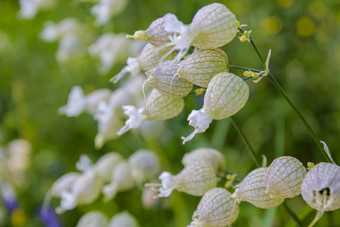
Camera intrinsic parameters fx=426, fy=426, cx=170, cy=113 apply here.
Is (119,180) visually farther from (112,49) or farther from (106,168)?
(112,49)

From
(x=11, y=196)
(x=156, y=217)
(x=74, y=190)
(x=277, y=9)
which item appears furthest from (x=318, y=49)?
(x=11, y=196)

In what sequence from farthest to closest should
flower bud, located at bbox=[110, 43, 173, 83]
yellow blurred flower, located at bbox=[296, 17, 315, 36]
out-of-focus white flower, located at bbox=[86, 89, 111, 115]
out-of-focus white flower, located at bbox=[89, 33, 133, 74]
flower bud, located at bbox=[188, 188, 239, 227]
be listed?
yellow blurred flower, located at bbox=[296, 17, 315, 36]
out-of-focus white flower, located at bbox=[89, 33, 133, 74]
out-of-focus white flower, located at bbox=[86, 89, 111, 115]
flower bud, located at bbox=[110, 43, 173, 83]
flower bud, located at bbox=[188, 188, 239, 227]

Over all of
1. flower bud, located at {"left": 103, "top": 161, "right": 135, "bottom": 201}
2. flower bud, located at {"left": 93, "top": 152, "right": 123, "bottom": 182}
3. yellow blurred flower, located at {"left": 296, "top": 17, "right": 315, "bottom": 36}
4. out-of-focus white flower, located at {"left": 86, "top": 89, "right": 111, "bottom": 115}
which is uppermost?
out-of-focus white flower, located at {"left": 86, "top": 89, "right": 111, "bottom": 115}

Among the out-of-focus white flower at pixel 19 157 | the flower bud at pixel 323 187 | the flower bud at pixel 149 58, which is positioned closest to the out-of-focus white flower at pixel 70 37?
the out-of-focus white flower at pixel 19 157

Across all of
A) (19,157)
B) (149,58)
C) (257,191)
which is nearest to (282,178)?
(257,191)

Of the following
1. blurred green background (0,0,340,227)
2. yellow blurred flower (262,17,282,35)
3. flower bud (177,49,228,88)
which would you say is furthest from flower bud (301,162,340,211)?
yellow blurred flower (262,17,282,35)

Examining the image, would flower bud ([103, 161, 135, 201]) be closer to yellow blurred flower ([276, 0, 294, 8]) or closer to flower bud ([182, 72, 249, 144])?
flower bud ([182, 72, 249, 144])

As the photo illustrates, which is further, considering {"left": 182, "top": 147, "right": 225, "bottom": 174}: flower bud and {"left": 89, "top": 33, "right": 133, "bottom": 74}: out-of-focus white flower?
{"left": 89, "top": 33, "right": 133, "bottom": 74}: out-of-focus white flower

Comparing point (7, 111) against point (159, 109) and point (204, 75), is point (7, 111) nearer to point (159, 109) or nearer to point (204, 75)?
point (159, 109)
